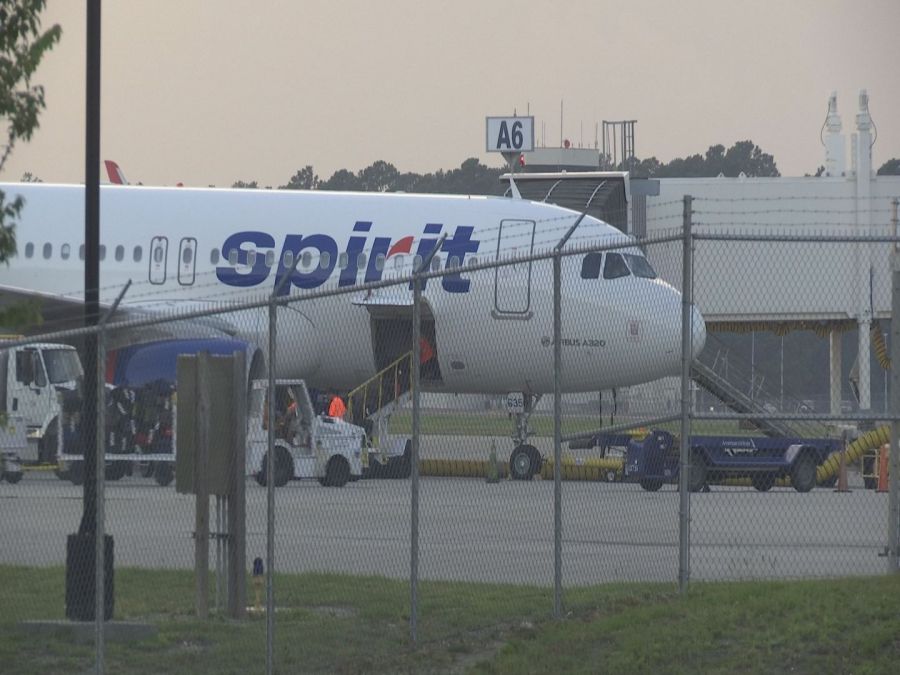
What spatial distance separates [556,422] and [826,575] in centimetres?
263

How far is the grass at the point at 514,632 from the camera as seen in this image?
10461mm

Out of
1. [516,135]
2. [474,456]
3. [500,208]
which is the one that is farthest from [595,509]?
[516,135]

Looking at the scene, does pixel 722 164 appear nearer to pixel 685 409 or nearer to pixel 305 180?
pixel 305 180

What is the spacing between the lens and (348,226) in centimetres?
2781

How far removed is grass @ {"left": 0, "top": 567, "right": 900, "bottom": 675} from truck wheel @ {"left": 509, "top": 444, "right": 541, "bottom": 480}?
3.12 ft

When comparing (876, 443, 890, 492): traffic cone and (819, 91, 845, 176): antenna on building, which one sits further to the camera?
(819, 91, 845, 176): antenna on building

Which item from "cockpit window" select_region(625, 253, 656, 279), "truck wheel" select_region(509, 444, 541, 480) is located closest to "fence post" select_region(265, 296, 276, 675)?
"truck wheel" select_region(509, 444, 541, 480)

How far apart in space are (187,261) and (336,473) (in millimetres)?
14252

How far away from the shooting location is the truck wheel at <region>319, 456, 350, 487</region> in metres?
13.8

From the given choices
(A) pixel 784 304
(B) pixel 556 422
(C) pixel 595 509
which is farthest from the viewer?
(A) pixel 784 304

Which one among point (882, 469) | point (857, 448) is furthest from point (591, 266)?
point (882, 469)

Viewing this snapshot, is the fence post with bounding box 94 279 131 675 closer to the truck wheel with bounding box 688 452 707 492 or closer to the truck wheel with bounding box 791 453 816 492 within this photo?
the truck wheel with bounding box 791 453 816 492

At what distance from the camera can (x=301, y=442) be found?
16234mm

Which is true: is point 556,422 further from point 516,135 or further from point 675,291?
point 516,135
